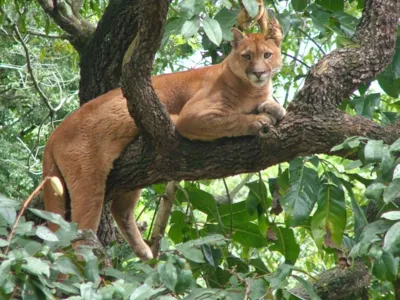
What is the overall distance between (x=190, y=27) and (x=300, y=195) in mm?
1607

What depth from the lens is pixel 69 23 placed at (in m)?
6.40

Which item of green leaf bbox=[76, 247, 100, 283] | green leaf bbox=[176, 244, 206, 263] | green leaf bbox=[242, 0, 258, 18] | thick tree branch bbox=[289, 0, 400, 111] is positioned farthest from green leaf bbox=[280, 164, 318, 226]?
green leaf bbox=[76, 247, 100, 283]

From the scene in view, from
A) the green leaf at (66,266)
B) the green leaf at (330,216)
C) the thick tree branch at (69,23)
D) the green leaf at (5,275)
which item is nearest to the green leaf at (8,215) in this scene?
the green leaf at (66,266)

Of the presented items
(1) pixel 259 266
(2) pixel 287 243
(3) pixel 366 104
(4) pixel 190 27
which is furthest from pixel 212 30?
(2) pixel 287 243

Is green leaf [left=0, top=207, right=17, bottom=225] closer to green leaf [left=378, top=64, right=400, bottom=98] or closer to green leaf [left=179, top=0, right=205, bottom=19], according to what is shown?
green leaf [left=179, top=0, right=205, bottom=19]

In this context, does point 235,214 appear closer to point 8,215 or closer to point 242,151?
point 242,151

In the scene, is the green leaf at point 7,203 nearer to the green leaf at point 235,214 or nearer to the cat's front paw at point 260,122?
the cat's front paw at point 260,122

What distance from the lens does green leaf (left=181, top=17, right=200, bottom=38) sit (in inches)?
139

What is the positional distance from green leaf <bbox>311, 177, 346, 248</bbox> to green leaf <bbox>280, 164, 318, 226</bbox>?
0.21 ft

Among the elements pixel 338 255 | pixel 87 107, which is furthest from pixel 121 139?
pixel 338 255

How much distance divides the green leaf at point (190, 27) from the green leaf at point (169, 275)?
Answer: 1.12 meters

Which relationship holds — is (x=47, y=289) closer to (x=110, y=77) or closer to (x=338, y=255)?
(x=338, y=255)

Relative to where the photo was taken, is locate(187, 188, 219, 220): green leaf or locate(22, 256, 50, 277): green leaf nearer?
locate(22, 256, 50, 277): green leaf

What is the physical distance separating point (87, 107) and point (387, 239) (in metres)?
3.16
